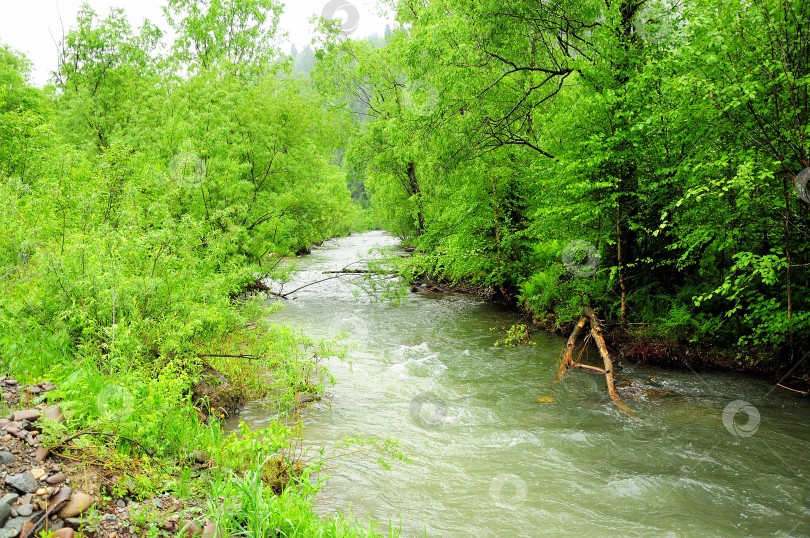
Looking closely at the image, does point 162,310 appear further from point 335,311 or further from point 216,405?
point 335,311

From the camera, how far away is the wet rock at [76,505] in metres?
3.28

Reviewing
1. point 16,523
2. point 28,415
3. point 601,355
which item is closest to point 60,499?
point 16,523

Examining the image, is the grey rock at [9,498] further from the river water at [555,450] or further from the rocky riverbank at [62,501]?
the river water at [555,450]

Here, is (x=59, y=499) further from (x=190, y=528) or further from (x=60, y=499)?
(x=190, y=528)

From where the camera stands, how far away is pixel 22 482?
10.8 feet

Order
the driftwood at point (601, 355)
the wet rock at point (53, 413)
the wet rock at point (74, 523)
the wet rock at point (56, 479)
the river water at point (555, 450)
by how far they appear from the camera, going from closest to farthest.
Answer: the wet rock at point (74, 523) → the wet rock at point (56, 479) → the wet rock at point (53, 413) → the river water at point (555, 450) → the driftwood at point (601, 355)

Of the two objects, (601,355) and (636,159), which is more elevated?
(636,159)

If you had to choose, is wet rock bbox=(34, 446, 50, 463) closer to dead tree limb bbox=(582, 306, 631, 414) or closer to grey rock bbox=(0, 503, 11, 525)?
grey rock bbox=(0, 503, 11, 525)

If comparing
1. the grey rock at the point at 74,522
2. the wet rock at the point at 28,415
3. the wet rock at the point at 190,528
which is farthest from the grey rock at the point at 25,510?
the wet rock at the point at 28,415

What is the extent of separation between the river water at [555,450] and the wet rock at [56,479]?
2.40 metres

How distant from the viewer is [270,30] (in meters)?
24.8

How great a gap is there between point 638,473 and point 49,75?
3253 cm

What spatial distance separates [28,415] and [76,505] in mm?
1260

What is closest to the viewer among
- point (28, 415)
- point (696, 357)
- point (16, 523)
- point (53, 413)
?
point (16, 523)
